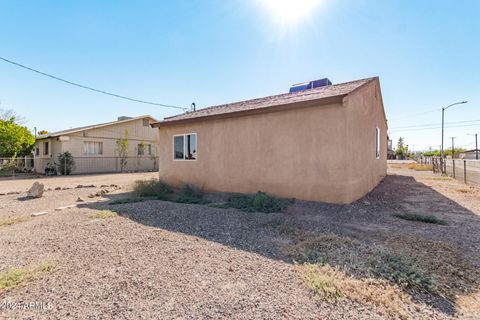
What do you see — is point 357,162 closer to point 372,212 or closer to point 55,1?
point 372,212

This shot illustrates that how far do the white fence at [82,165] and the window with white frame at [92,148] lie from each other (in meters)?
0.59

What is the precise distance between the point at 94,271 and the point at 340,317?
2931mm

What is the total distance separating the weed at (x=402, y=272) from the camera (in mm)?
2625

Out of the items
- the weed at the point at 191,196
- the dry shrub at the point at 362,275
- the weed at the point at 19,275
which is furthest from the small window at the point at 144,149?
the dry shrub at the point at 362,275

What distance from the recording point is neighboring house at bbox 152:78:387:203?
20.7ft

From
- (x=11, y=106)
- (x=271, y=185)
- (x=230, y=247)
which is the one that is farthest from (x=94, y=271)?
(x=11, y=106)

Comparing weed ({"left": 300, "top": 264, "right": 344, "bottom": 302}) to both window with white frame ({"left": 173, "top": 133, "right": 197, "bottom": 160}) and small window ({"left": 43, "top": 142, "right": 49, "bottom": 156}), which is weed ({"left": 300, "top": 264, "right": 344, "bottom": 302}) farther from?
small window ({"left": 43, "top": 142, "right": 49, "bottom": 156})

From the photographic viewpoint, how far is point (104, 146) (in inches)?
758

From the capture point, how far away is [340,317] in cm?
212

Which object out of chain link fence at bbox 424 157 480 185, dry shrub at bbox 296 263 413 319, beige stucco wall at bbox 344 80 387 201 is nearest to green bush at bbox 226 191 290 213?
beige stucco wall at bbox 344 80 387 201

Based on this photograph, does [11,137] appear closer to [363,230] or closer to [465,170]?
[363,230]

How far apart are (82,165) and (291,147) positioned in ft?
58.4

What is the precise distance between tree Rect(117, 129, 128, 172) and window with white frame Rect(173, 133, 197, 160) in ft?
37.7

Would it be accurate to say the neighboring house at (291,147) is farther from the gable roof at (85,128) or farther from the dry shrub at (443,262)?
the gable roof at (85,128)
